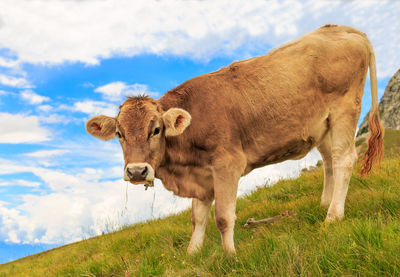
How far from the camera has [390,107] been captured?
34812 mm

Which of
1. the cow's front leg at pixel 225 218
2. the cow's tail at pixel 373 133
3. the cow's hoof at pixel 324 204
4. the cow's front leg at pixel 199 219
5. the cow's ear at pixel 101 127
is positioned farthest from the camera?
the cow's tail at pixel 373 133

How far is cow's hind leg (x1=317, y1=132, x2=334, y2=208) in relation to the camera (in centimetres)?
678

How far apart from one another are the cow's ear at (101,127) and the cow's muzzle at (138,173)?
3.48 ft

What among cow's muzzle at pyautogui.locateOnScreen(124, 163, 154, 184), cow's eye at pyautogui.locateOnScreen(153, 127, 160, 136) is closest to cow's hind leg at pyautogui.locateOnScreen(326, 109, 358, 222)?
cow's eye at pyautogui.locateOnScreen(153, 127, 160, 136)

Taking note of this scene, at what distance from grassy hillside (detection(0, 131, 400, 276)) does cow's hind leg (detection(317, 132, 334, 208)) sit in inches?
10.8

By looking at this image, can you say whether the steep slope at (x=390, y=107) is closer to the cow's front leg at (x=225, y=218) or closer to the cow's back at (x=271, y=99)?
the cow's back at (x=271, y=99)

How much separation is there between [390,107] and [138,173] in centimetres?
3618

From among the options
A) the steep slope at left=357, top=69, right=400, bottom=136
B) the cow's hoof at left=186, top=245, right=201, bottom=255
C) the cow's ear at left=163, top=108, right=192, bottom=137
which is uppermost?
the steep slope at left=357, top=69, right=400, bottom=136

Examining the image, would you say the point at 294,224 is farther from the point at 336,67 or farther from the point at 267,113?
the point at 336,67

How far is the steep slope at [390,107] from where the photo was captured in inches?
1213

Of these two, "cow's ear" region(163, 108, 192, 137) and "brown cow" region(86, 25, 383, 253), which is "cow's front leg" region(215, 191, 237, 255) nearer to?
"brown cow" region(86, 25, 383, 253)

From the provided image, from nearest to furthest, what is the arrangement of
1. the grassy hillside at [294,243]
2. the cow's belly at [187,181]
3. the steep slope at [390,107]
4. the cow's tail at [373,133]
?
the grassy hillside at [294,243]
the cow's belly at [187,181]
the cow's tail at [373,133]
the steep slope at [390,107]

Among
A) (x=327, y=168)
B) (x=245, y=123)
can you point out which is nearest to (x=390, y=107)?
A: (x=327, y=168)

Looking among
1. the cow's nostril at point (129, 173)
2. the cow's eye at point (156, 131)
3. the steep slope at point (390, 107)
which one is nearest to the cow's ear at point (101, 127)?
the cow's eye at point (156, 131)
